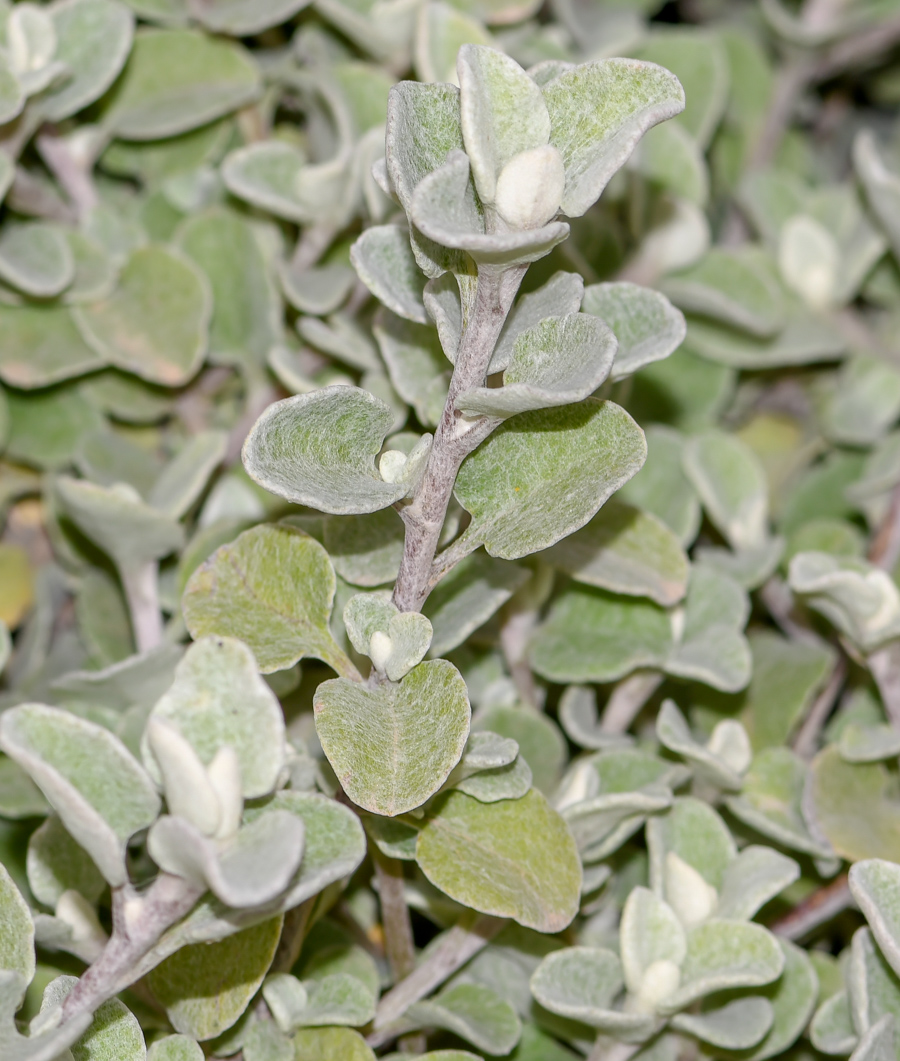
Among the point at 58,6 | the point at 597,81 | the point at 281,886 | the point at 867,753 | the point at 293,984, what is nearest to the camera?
the point at 281,886

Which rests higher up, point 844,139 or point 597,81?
point 597,81

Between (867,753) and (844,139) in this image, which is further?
(844,139)

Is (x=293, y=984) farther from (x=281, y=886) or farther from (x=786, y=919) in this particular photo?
(x=786, y=919)

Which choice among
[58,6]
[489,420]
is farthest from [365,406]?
Answer: [58,6]

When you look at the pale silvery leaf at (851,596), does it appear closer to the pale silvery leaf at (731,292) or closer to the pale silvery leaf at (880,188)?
the pale silvery leaf at (731,292)

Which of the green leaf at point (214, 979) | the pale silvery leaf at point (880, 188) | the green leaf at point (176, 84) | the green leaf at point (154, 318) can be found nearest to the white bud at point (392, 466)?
the green leaf at point (214, 979)

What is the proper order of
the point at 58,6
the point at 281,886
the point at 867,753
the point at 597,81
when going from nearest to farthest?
1. the point at 281,886
2. the point at 597,81
3. the point at 867,753
4. the point at 58,6

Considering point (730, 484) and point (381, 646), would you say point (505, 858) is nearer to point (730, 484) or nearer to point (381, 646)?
point (381, 646)
